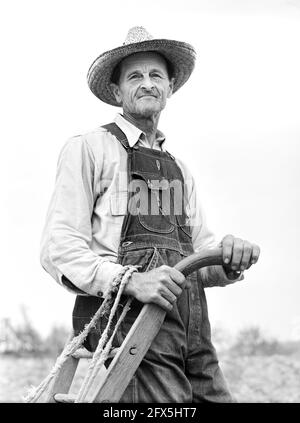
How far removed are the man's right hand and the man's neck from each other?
0.68 metres

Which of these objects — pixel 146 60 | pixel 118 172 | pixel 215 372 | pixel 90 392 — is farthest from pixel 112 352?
pixel 146 60

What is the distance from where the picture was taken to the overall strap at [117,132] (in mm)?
2996

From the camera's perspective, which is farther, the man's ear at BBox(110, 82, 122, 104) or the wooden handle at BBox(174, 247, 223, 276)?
the man's ear at BBox(110, 82, 122, 104)

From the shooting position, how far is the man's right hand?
261 centimetres

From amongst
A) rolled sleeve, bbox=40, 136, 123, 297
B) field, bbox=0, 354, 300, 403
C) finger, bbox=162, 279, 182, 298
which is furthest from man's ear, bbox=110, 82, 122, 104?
field, bbox=0, 354, 300, 403

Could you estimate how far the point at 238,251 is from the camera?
8.76ft

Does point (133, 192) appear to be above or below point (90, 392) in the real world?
above

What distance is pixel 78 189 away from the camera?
2836mm

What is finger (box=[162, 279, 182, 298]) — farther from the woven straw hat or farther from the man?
the woven straw hat

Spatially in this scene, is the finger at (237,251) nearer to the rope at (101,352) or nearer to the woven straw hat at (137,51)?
the rope at (101,352)

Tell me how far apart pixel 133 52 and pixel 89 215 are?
2.27 ft
